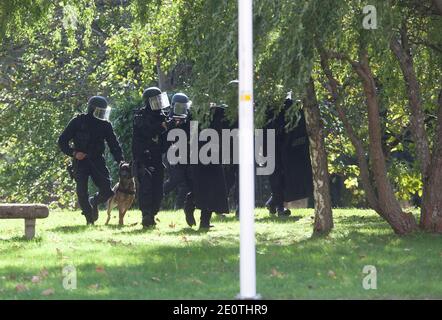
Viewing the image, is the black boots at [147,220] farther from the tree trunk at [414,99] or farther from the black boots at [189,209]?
the tree trunk at [414,99]

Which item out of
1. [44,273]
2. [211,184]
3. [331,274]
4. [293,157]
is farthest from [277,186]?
[44,273]

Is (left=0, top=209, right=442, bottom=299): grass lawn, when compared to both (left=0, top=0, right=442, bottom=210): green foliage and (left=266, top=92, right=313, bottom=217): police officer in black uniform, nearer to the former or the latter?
(left=266, top=92, right=313, bottom=217): police officer in black uniform

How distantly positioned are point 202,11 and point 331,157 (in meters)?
9.87

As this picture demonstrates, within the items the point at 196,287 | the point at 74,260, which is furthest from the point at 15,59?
the point at 196,287

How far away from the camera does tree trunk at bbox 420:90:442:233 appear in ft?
60.0

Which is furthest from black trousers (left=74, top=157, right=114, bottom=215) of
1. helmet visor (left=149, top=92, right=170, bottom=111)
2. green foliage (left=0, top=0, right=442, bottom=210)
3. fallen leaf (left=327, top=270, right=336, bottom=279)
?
fallen leaf (left=327, top=270, right=336, bottom=279)

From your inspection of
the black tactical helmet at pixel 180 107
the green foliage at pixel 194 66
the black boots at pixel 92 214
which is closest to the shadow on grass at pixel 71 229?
the black boots at pixel 92 214

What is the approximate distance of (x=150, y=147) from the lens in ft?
68.3

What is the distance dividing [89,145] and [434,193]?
257 inches

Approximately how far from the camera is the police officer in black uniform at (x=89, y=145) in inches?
851

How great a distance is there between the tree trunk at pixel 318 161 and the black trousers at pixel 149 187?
10.9ft

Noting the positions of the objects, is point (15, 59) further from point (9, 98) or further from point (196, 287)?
point (196, 287)

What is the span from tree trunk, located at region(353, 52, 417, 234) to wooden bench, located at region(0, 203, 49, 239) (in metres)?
4.98

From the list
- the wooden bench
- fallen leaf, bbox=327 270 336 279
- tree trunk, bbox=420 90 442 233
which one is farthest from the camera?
tree trunk, bbox=420 90 442 233
